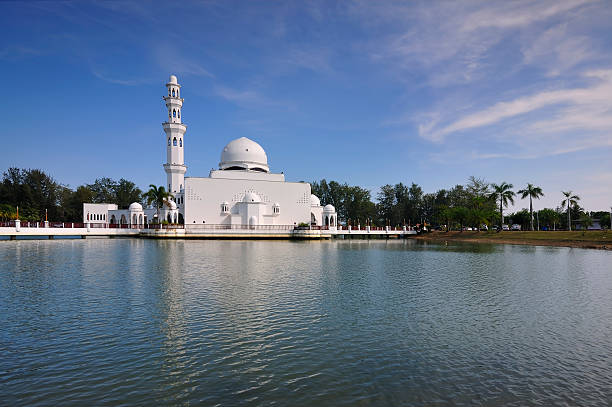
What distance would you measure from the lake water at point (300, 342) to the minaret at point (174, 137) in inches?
2014

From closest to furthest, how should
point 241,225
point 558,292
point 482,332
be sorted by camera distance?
point 482,332, point 558,292, point 241,225

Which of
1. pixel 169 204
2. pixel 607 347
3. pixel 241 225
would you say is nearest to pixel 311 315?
pixel 607 347

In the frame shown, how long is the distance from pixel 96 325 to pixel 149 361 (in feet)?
11.7

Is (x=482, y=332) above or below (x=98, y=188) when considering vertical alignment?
below

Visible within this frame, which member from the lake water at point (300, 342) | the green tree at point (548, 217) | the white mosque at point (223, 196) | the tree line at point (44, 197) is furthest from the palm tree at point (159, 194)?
the green tree at point (548, 217)

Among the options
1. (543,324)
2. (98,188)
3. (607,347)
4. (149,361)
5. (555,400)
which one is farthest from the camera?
(98,188)

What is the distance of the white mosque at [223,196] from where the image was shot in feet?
214

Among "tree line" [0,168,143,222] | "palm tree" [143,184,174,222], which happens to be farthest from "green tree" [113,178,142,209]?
"palm tree" [143,184,174,222]

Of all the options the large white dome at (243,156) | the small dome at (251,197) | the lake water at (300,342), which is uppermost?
the large white dome at (243,156)

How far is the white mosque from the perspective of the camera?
65312 millimetres

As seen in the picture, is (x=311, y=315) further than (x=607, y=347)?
Yes

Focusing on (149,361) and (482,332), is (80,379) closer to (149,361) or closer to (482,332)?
(149,361)

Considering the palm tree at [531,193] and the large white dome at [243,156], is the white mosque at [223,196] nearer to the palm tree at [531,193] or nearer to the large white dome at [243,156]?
the large white dome at [243,156]

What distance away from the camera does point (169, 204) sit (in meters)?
63.5
